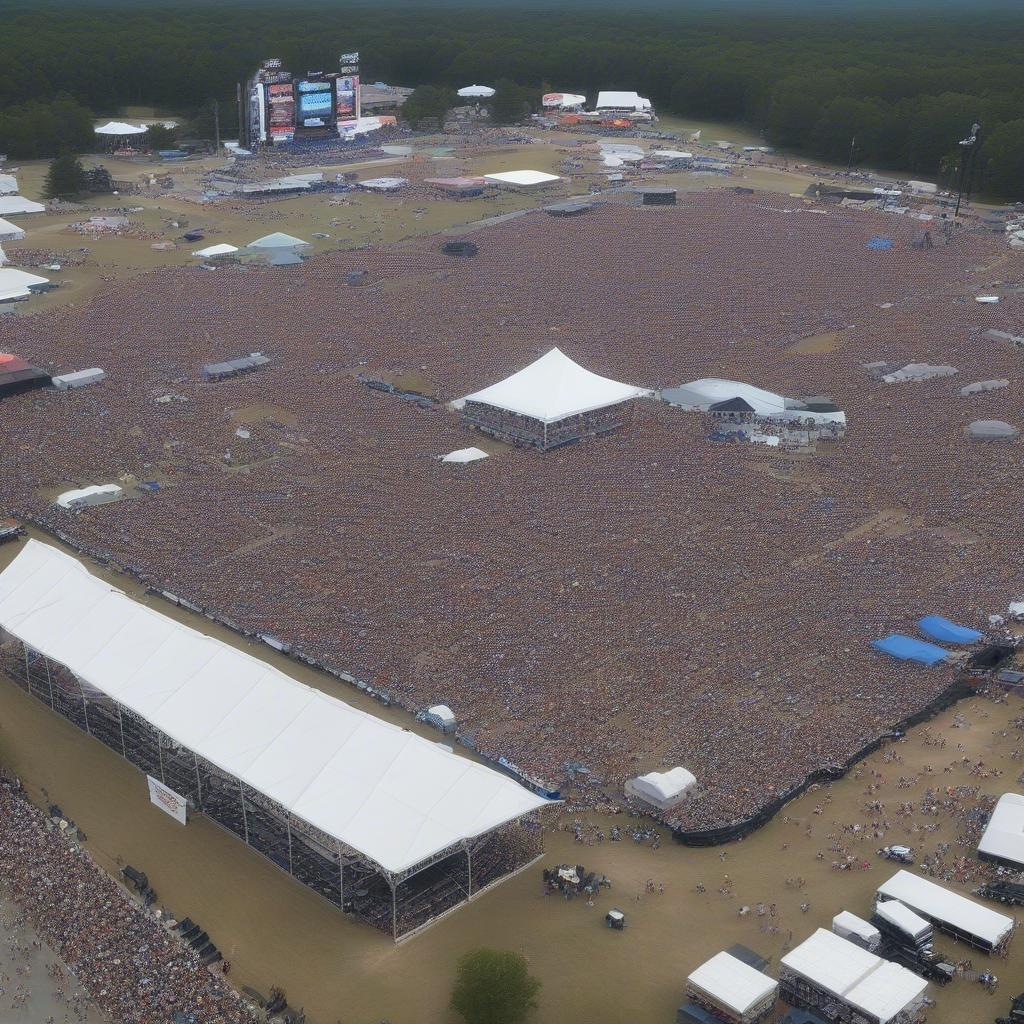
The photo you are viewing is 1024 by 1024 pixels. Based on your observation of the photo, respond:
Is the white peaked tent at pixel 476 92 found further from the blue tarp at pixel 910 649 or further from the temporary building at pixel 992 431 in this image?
the blue tarp at pixel 910 649

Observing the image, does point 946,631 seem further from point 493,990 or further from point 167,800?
point 167,800

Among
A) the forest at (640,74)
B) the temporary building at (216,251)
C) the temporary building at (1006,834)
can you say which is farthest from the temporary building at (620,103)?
the temporary building at (1006,834)

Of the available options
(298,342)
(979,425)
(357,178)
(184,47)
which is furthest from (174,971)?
(184,47)

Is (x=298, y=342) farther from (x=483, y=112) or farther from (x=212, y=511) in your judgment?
(x=483, y=112)

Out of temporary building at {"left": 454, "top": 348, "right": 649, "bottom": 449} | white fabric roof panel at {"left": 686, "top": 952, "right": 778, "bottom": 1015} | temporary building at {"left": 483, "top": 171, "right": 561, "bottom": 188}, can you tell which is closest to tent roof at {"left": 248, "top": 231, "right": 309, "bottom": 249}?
temporary building at {"left": 483, "top": 171, "right": 561, "bottom": 188}

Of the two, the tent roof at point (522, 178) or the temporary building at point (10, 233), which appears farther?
the tent roof at point (522, 178)

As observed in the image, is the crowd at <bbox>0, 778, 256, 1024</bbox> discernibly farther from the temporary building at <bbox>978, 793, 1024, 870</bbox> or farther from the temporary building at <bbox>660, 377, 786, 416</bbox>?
the temporary building at <bbox>660, 377, 786, 416</bbox>
